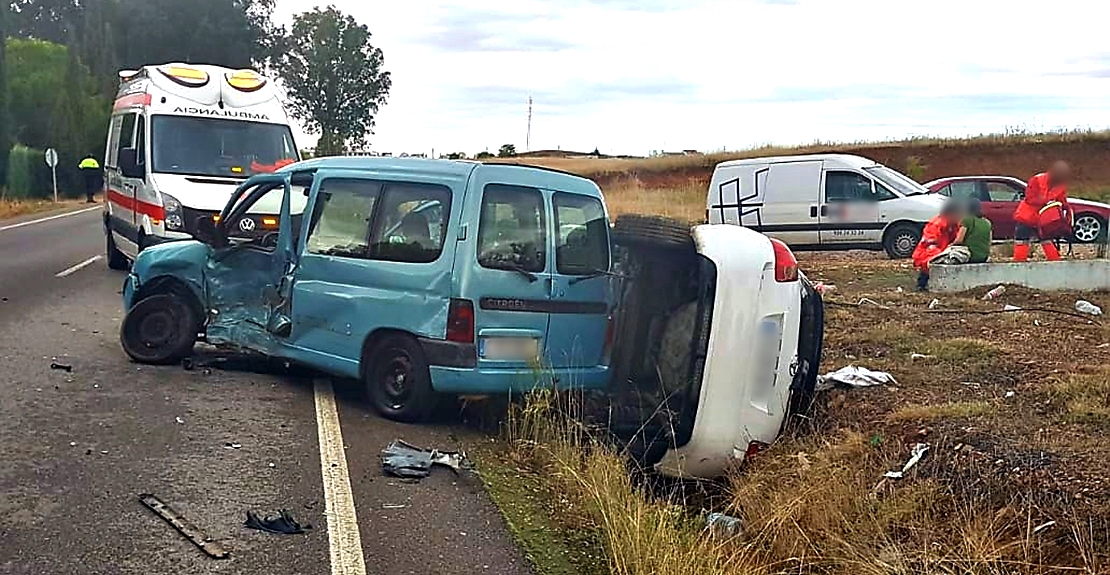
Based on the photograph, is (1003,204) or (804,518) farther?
(1003,204)

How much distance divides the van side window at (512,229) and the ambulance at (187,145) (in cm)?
704

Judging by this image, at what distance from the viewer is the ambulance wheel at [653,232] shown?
7.59 m

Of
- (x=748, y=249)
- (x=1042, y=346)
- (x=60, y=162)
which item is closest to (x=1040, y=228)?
(x=1042, y=346)

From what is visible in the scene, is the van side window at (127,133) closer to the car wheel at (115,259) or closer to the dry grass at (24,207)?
the car wheel at (115,259)

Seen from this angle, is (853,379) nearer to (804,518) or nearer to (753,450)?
(753,450)

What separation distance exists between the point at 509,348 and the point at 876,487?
2649 millimetres

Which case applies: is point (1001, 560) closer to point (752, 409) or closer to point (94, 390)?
Answer: point (752, 409)

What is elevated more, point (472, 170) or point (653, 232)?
point (472, 170)

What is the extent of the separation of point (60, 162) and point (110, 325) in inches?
1693

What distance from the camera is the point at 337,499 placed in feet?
21.5

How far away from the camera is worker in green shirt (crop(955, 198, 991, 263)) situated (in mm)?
15672

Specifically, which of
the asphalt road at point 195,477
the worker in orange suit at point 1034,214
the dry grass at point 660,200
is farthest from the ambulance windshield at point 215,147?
the dry grass at point 660,200

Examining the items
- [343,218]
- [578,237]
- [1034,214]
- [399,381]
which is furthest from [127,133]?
[1034,214]

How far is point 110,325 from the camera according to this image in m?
12.4
